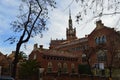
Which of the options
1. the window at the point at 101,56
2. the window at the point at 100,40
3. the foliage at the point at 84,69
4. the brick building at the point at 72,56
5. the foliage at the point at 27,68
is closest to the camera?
the foliage at the point at 27,68

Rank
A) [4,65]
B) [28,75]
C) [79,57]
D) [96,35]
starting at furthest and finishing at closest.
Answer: [79,57], [96,35], [4,65], [28,75]

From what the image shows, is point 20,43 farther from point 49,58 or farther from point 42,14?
point 49,58

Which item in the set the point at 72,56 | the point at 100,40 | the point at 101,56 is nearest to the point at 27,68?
the point at 101,56

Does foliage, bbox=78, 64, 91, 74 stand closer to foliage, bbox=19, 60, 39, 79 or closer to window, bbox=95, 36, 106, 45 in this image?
window, bbox=95, 36, 106, 45

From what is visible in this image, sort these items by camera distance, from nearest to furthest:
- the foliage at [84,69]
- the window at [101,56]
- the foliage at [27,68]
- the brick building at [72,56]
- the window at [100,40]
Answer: the foliage at [27,68]
the foliage at [84,69]
the brick building at [72,56]
the window at [101,56]
the window at [100,40]

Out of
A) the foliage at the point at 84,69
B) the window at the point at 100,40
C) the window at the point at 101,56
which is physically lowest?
the foliage at the point at 84,69

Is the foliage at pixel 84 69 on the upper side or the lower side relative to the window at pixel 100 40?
lower

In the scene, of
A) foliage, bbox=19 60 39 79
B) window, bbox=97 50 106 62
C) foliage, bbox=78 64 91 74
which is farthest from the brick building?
foliage, bbox=19 60 39 79

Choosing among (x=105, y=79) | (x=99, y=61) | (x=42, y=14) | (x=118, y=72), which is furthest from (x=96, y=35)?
(x=42, y=14)

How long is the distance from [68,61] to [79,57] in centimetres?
576

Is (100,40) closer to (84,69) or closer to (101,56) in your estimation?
(101,56)

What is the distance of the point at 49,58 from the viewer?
7350 centimetres

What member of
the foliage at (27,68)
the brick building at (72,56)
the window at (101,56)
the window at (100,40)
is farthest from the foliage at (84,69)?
the foliage at (27,68)

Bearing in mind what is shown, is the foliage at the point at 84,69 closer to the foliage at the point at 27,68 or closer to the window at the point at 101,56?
the window at the point at 101,56
